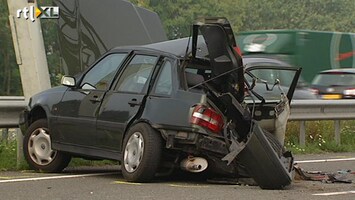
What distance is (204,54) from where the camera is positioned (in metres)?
10.1

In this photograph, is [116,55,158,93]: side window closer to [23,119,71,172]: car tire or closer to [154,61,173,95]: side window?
[154,61,173,95]: side window

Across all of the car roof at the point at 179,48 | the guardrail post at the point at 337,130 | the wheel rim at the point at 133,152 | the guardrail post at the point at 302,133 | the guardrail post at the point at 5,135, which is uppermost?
the car roof at the point at 179,48

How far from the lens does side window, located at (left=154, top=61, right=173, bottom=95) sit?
988cm

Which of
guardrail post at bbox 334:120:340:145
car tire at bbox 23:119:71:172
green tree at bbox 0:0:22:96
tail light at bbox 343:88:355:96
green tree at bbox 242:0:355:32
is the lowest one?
green tree at bbox 242:0:355:32

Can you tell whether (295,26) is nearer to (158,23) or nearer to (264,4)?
(264,4)

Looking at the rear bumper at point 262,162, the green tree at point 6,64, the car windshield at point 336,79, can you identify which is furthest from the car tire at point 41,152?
the green tree at point 6,64

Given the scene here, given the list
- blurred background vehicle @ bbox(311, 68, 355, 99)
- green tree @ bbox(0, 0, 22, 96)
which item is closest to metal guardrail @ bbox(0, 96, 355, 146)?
blurred background vehicle @ bbox(311, 68, 355, 99)

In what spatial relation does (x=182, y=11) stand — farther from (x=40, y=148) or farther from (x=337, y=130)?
(x=40, y=148)

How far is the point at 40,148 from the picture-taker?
11.1m

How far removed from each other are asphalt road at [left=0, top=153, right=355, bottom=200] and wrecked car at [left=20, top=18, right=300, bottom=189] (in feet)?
0.64

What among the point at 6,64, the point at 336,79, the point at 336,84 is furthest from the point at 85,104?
the point at 6,64

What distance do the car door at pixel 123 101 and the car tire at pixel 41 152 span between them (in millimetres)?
865

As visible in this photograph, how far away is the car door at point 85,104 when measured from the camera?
1052 centimetres

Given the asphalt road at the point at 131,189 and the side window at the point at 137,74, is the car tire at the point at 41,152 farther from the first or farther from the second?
the side window at the point at 137,74
